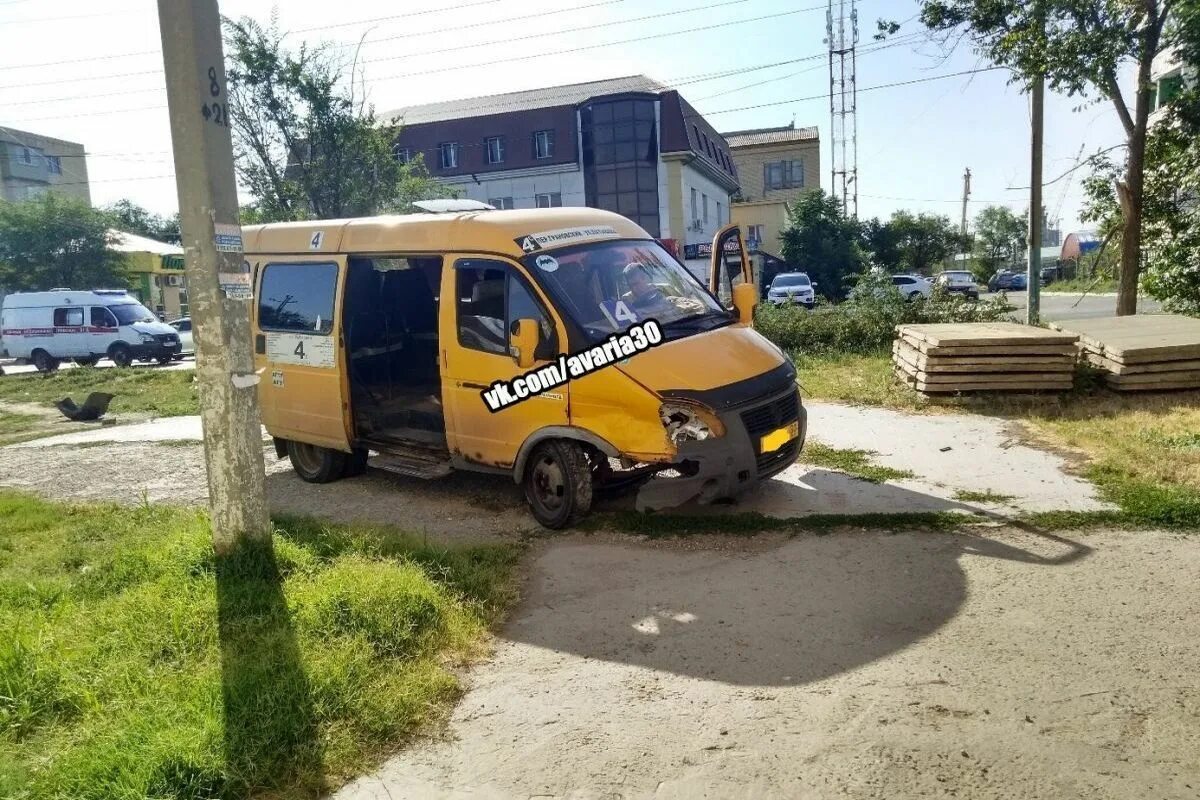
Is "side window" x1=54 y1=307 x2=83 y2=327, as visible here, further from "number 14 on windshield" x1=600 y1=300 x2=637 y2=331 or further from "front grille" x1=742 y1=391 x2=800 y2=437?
"front grille" x1=742 y1=391 x2=800 y2=437

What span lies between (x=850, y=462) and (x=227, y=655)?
17.9 ft

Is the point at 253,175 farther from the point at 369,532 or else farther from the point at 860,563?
the point at 860,563

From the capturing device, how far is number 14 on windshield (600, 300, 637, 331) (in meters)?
6.02

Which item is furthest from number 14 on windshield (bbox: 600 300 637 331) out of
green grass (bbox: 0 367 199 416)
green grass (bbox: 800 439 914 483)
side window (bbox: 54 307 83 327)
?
side window (bbox: 54 307 83 327)

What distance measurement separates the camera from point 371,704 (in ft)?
12.0

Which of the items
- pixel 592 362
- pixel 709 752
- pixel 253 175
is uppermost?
pixel 253 175

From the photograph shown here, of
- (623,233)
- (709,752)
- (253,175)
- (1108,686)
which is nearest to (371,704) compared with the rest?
(709,752)

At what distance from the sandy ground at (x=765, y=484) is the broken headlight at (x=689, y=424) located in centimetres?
98

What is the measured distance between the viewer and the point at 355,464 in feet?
27.1

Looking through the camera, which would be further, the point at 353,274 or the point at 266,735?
the point at 353,274

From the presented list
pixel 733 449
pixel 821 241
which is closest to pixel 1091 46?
pixel 733 449

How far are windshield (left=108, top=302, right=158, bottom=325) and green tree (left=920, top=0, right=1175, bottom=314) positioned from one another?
24083 millimetres

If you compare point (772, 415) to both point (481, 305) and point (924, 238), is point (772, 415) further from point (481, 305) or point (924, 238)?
point (924, 238)

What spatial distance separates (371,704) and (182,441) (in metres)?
8.41
